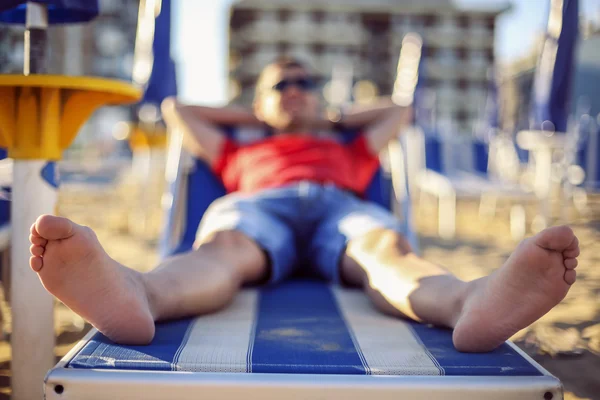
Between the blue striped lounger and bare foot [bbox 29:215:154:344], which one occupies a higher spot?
bare foot [bbox 29:215:154:344]

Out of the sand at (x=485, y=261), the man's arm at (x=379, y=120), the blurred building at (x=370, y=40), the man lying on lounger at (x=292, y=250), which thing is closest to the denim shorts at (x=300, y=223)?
the man lying on lounger at (x=292, y=250)

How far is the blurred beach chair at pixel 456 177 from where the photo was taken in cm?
556

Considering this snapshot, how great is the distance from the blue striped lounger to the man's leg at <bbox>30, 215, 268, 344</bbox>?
60 millimetres

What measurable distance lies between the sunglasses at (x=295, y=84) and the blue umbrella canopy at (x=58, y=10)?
102cm

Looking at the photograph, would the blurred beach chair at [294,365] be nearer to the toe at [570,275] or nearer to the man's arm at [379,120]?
the toe at [570,275]

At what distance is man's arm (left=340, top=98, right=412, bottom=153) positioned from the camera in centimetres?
278

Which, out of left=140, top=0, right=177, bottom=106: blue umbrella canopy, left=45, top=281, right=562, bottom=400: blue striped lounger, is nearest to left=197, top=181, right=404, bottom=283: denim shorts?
left=45, top=281, right=562, bottom=400: blue striped lounger

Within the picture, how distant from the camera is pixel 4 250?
6.46ft

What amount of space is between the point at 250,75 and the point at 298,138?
3039 centimetres

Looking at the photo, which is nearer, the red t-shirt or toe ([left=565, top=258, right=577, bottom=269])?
toe ([left=565, top=258, right=577, bottom=269])

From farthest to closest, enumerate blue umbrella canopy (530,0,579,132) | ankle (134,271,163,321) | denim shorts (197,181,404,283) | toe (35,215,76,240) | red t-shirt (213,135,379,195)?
blue umbrella canopy (530,0,579,132)
red t-shirt (213,135,379,195)
denim shorts (197,181,404,283)
ankle (134,271,163,321)
toe (35,215,76,240)

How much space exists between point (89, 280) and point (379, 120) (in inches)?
75.5

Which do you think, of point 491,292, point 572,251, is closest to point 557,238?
point 572,251

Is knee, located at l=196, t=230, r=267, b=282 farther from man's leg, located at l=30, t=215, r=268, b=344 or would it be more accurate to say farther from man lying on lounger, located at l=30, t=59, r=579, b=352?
man's leg, located at l=30, t=215, r=268, b=344
